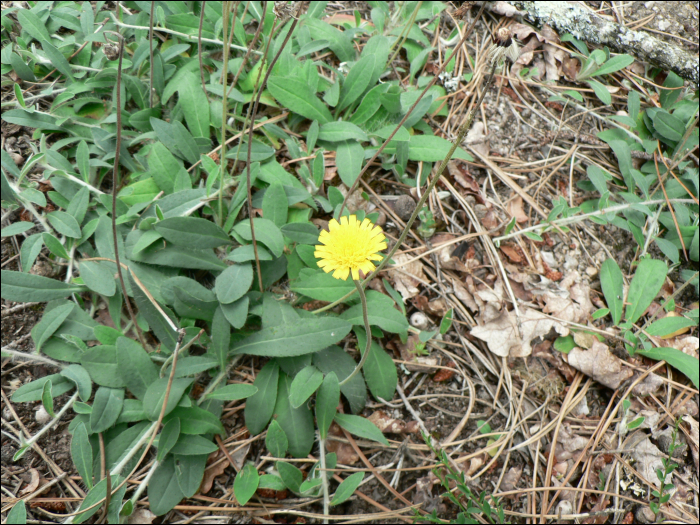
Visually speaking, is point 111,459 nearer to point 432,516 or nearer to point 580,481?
point 432,516

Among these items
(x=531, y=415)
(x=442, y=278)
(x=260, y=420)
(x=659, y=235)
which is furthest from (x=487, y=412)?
(x=659, y=235)

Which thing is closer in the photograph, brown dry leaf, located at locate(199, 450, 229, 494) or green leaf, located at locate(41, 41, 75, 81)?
brown dry leaf, located at locate(199, 450, 229, 494)

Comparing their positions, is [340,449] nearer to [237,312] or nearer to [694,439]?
[237,312]

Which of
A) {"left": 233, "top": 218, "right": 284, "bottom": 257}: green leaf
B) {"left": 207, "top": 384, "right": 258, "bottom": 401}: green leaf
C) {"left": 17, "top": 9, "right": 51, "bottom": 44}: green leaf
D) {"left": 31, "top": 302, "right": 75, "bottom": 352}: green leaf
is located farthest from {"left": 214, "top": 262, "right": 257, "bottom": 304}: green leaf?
{"left": 17, "top": 9, "right": 51, "bottom": 44}: green leaf

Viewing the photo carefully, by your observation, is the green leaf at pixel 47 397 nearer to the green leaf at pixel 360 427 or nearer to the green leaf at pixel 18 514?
the green leaf at pixel 18 514

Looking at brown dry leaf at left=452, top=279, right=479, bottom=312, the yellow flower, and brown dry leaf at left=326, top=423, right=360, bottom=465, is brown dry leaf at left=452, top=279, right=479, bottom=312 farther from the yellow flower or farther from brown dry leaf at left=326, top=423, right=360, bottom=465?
brown dry leaf at left=326, top=423, right=360, bottom=465
